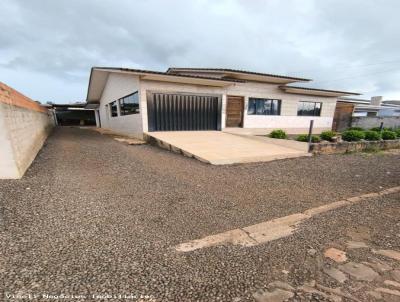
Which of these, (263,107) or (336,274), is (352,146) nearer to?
(263,107)

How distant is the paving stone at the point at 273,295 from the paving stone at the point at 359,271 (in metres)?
0.74

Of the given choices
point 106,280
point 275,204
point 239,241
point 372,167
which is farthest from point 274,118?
point 106,280

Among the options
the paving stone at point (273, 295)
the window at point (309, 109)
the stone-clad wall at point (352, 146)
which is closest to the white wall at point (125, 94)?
the stone-clad wall at point (352, 146)

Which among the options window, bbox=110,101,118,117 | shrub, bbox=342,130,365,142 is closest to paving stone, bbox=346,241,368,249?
shrub, bbox=342,130,365,142

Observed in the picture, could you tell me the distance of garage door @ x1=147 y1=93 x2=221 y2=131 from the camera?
10.4m

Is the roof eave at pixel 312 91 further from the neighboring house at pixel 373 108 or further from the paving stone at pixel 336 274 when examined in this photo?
the paving stone at pixel 336 274

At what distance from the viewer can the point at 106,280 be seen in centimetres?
170

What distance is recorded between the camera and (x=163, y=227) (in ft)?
8.55

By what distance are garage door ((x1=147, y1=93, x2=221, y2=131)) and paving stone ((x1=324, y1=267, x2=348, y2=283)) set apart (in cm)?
952

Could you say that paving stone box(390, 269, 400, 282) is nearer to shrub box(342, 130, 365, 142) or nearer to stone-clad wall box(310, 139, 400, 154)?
stone-clad wall box(310, 139, 400, 154)

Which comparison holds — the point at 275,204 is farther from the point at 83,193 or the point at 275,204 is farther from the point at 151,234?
the point at 83,193

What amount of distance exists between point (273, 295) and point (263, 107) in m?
13.2

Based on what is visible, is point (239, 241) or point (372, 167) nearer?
point (239, 241)

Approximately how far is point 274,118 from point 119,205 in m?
13.1
